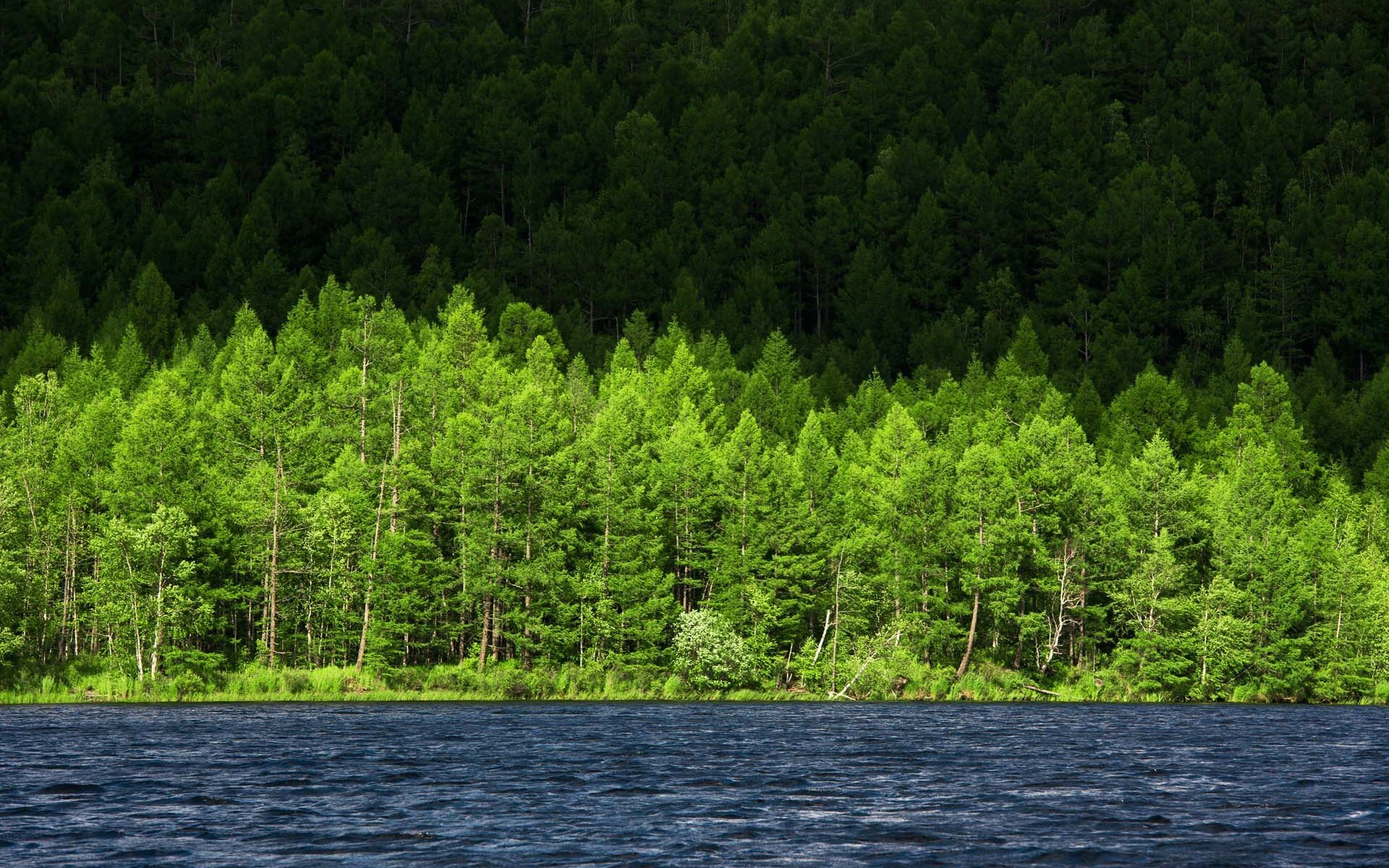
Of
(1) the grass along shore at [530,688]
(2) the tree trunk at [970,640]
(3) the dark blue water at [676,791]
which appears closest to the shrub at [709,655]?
(1) the grass along shore at [530,688]

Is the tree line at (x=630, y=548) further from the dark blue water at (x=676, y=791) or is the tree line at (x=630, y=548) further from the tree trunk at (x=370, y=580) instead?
the dark blue water at (x=676, y=791)

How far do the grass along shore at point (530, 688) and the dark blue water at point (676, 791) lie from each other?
433 inches

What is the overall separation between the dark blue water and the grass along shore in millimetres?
10993

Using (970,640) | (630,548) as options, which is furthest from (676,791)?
(970,640)

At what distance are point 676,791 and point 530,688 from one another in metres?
45.9

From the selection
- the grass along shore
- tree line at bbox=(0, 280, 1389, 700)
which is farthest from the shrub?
the grass along shore

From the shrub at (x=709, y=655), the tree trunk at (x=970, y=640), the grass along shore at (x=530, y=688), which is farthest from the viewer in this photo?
the tree trunk at (x=970, y=640)

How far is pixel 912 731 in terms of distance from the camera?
61.0m

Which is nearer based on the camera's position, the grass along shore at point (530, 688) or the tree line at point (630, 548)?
the grass along shore at point (530, 688)

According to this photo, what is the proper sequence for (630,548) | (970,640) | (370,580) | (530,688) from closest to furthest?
(530,688) < (370,580) < (630,548) < (970,640)

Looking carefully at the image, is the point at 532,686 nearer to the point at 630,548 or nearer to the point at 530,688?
the point at 530,688

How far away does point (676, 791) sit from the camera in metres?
39.8

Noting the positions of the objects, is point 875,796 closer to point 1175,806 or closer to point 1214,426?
point 1175,806

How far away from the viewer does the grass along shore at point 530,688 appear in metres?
77.4
